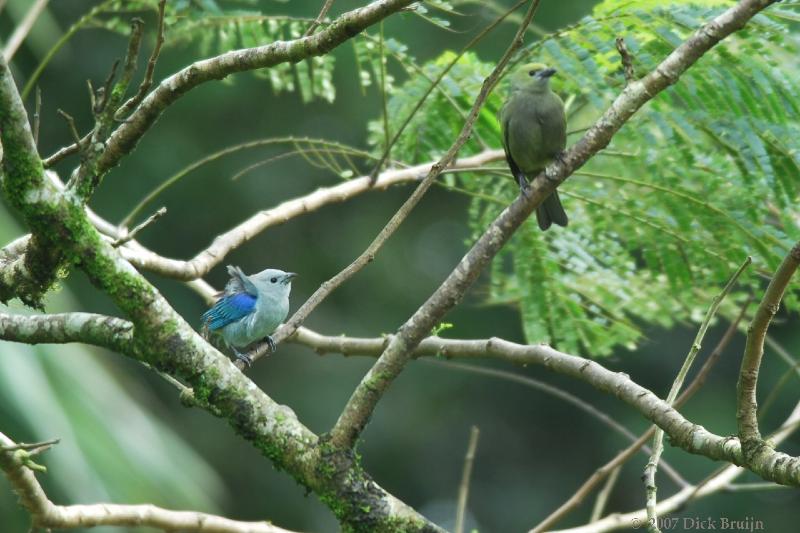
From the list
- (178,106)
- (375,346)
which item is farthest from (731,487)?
(178,106)

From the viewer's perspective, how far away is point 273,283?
16.0 feet

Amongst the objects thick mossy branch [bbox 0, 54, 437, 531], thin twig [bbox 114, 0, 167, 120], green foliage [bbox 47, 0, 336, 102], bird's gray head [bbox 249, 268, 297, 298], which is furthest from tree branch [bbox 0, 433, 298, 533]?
green foliage [bbox 47, 0, 336, 102]

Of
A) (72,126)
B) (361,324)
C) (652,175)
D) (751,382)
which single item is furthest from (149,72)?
(361,324)

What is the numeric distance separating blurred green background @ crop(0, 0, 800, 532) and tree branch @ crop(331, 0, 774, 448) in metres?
9.11

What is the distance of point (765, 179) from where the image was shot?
12.8 feet

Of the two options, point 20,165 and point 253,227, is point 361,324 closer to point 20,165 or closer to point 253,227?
point 253,227

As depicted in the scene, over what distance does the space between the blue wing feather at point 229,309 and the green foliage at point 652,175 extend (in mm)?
1061

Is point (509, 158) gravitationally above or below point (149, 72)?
above

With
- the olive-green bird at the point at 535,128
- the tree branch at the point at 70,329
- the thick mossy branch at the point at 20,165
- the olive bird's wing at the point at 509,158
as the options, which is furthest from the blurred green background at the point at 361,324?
the thick mossy branch at the point at 20,165

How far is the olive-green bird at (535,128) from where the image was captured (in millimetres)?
4703

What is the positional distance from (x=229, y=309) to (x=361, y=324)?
8.42m

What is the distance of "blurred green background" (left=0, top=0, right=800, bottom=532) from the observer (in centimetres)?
1238

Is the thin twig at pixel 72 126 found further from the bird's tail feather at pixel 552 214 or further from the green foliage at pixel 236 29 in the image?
the bird's tail feather at pixel 552 214

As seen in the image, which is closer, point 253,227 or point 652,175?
point 253,227
